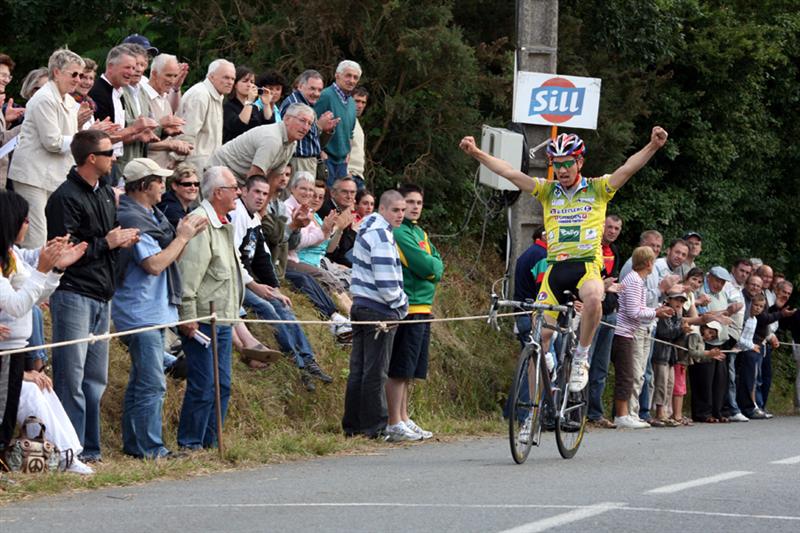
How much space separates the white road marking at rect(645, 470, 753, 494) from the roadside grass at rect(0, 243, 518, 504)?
339 cm

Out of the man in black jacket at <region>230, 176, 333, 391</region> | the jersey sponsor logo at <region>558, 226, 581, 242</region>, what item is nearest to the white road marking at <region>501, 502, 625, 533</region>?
the jersey sponsor logo at <region>558, 226, 581, 242</region>

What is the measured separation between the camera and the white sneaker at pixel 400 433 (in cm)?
1519

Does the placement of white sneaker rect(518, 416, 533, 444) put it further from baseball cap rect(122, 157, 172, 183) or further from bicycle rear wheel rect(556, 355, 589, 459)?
baseball cap rect(122, 157, 172, 183)

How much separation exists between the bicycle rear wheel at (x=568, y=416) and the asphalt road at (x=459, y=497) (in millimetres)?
135

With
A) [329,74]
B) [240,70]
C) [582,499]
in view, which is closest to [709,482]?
[582,499]

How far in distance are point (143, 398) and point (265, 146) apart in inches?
189

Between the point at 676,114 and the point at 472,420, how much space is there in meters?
12.0

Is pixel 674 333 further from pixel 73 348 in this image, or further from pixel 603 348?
pixel 73 348

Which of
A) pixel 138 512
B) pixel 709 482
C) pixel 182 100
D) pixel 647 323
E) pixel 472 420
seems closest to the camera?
pixel 138 512

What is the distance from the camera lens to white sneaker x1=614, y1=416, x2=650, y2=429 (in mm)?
19781

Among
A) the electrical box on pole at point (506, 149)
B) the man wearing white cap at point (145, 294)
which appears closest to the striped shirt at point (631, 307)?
the electrical box on pole at point (506, 149)

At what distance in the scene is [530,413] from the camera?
1281cm

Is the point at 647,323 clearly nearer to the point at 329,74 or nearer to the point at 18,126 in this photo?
the point at 329,74


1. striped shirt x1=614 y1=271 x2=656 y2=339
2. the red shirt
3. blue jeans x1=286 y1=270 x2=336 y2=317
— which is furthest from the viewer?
striped shirt x1=614 y1=271 x2=656 y2=339
